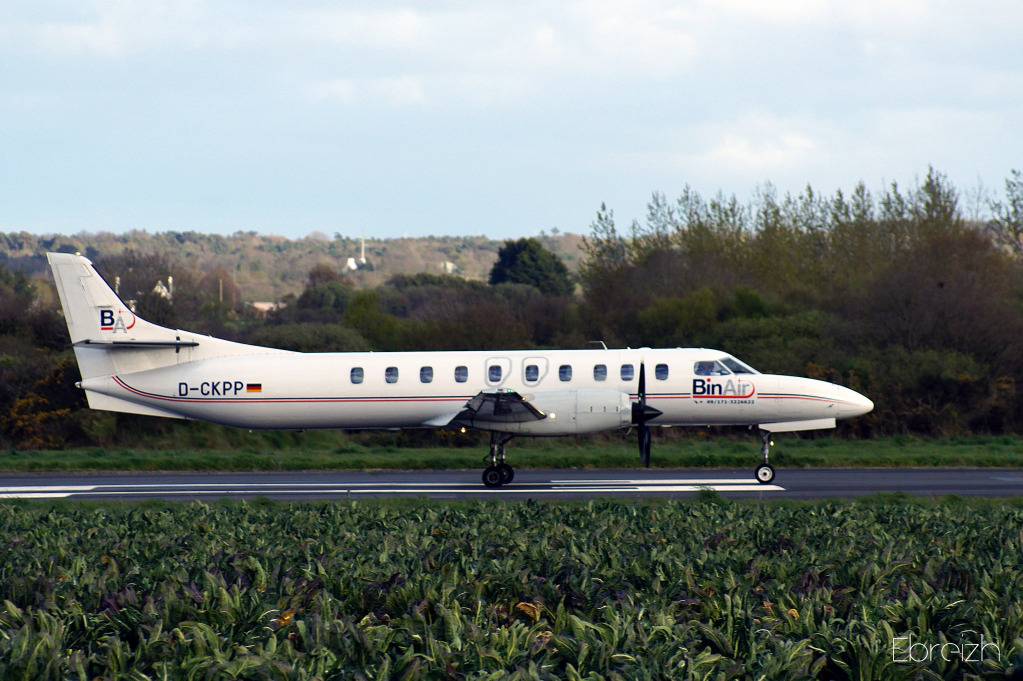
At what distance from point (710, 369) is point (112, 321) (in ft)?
44.5

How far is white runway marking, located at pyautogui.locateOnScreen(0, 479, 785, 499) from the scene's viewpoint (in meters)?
21.7

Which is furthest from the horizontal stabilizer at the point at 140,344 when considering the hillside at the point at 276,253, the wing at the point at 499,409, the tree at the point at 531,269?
the hillside at the point at 276,253

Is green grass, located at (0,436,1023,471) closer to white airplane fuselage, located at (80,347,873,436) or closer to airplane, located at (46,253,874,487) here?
airplane, located at (46,253,874,487)

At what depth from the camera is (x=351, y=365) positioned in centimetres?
2481

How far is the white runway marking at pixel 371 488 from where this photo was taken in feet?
71.2

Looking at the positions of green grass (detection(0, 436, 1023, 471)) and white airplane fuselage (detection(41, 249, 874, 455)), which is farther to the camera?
green grass (detection(0, 436, 1023, 471))

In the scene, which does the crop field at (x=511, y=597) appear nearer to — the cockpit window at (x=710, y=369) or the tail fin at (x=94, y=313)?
the cockpit window at (x=710, y=369)

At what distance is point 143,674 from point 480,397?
54.8 feet

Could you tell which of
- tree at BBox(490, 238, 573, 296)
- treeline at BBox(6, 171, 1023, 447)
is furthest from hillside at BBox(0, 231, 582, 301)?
treeline at BBox(6, 171, 1023, 447)

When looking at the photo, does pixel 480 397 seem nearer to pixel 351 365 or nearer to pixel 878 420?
pixel 351 365

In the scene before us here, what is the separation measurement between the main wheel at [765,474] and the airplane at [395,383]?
617 millimetres

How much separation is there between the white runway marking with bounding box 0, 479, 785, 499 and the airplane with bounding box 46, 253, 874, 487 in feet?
3.07

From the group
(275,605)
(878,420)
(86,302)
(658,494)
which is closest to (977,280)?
(878,420)

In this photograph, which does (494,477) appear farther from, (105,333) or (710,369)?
(105,333)
